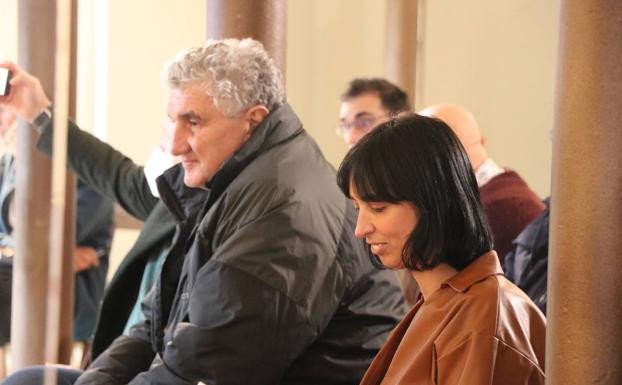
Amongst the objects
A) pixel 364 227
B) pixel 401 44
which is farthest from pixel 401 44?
pixel 364 227

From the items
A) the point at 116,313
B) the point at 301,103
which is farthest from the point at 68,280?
the point at 301,103

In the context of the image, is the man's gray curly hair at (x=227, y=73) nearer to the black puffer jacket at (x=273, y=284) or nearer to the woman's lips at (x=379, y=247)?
the black puffer jacket at (x=273, y=284)

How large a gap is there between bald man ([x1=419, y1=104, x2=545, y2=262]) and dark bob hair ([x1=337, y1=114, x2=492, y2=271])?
1838mm

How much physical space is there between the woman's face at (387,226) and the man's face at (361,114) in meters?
2.32

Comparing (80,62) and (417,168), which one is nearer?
(417,168)

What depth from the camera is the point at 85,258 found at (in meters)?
5.01

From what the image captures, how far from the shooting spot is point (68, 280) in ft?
11.3

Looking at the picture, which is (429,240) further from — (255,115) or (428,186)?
(255,115)

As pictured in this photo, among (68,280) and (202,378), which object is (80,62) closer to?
(202,378)

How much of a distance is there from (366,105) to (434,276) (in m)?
2.39

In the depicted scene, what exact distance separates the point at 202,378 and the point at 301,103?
207 inches

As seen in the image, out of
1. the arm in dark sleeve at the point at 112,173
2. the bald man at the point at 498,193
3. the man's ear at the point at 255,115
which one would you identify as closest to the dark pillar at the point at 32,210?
the man's ear at the point at 255,115

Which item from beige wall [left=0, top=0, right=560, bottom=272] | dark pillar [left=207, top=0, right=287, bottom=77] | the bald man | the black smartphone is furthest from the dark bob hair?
beige wall [left=0, top=0, right=560, bottom=272]

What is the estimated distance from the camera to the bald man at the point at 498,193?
3998 mm
